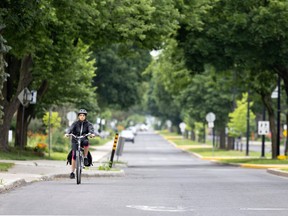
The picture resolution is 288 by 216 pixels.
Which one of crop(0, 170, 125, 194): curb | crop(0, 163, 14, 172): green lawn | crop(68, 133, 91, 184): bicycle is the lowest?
crop(0, 170, 125, 194): curb

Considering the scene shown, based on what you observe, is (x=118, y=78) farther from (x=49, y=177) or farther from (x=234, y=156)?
(x=49, y=177)

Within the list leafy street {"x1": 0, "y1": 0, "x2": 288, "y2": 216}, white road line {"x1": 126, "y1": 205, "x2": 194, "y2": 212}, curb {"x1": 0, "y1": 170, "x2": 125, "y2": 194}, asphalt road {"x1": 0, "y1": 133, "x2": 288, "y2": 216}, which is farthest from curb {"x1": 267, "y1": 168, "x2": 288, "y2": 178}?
white road line {"x1": 126, "y1": 205, "x2": 194, "y2": 212}

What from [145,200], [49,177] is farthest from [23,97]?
[145,200]

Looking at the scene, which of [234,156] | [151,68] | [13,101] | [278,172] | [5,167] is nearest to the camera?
[5,167]

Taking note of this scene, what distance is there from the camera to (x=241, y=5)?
38.1 metres

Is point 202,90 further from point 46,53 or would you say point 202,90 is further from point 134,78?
point 46,53

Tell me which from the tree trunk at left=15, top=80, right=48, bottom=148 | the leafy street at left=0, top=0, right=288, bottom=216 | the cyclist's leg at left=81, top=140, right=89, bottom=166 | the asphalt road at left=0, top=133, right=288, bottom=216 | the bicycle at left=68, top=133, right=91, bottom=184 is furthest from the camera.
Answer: the tree trunk at left=15, top=80, right=48, bottom=148

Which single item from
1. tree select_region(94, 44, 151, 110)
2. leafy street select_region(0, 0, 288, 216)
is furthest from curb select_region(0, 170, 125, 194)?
tree select_region(94, 44, 151, 110)

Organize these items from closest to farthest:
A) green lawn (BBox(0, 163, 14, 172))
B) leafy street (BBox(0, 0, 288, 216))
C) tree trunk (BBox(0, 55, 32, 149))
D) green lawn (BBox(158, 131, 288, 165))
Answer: leafy street (BBox(0, 0, 288, 216)) → green lawn (BBox(0, 163, 14, 172)) → tree trunk (BBox(0, 55, 32, 149)) → green lawn (BBox(158, 131, 288, 165))

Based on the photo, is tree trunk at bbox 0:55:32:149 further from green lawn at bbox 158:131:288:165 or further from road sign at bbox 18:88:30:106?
green lawn at bbox 158:131:288:165

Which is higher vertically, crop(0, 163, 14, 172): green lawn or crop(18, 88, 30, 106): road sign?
crop(18, 88, 30, 106): road sign

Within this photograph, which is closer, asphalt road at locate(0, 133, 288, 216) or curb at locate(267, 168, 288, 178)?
asphalt road at locate(0, 133, 288, 216)

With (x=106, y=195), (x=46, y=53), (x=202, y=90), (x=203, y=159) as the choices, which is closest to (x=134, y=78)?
(x=202, y=90)

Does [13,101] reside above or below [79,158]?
above
